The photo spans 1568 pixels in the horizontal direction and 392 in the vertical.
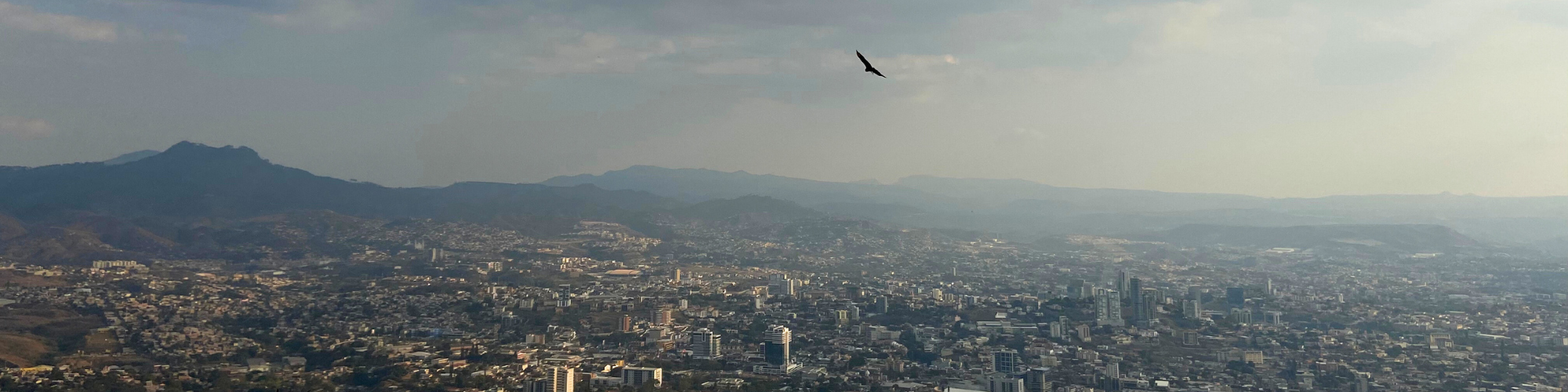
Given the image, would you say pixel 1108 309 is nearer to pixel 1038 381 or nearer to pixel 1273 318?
pixel 1273 318

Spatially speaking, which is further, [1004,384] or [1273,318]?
[1273,318]

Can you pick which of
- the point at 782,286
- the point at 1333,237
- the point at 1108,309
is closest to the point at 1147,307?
the point at 1108,309

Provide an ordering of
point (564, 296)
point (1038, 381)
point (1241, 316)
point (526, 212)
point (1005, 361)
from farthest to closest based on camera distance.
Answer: point (526, 212) < point (564, 296) < point (1241, 316) < point (1005, 361) < point (1038, 381)

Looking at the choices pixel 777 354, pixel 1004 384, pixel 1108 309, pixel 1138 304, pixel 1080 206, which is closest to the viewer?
pixel 1004 384

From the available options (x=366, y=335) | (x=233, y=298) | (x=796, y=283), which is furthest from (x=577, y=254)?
(x=366, y=335)

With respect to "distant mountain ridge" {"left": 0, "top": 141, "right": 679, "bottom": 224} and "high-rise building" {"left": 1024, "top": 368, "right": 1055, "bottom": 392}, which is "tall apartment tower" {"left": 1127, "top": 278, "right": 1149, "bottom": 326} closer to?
"high-rise building" {"left": 1024, "top": 368, "right": 1055, "bottom": 392}

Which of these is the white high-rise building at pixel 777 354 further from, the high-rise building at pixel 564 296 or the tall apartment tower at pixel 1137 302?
the tall apartment tower at pixel 1137 302

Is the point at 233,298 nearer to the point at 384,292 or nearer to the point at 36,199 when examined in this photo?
the point at 384,292

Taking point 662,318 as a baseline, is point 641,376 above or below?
below

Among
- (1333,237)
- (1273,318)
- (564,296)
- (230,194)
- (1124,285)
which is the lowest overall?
(1273,318)
